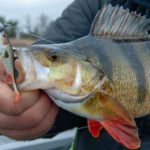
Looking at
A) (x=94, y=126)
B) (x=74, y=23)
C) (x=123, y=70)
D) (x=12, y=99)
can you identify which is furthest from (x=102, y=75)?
(x=74, y=23)

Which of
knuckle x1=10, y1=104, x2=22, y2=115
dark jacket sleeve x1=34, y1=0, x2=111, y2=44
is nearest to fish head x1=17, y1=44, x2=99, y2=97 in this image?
knuckle x1=10, y1=104, x2=22, y2=115

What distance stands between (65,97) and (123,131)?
25 centimetres

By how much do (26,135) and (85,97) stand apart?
38 centimetres

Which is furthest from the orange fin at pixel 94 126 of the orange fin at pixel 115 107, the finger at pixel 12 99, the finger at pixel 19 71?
the finger at pixel 19 71

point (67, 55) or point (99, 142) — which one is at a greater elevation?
point (67, 55)

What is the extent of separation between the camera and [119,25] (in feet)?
5.57

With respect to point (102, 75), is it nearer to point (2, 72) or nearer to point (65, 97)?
point (65, 97)

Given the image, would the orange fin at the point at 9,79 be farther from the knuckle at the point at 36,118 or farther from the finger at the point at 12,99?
the knuckle at the point at 36,118

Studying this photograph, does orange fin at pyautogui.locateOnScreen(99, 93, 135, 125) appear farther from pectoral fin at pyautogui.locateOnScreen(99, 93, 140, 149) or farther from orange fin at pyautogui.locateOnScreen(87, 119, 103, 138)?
orange fin at pyautogui.locateOnScreen(87, 119, 103, 138)

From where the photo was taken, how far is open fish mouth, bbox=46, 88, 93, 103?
1442 millimetres

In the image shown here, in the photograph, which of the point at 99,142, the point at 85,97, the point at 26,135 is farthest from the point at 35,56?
the point at 99,142

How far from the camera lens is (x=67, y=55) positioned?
4.90 ft

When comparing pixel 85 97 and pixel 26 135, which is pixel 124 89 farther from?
pixel 26 135

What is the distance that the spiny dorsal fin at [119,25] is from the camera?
166cm
